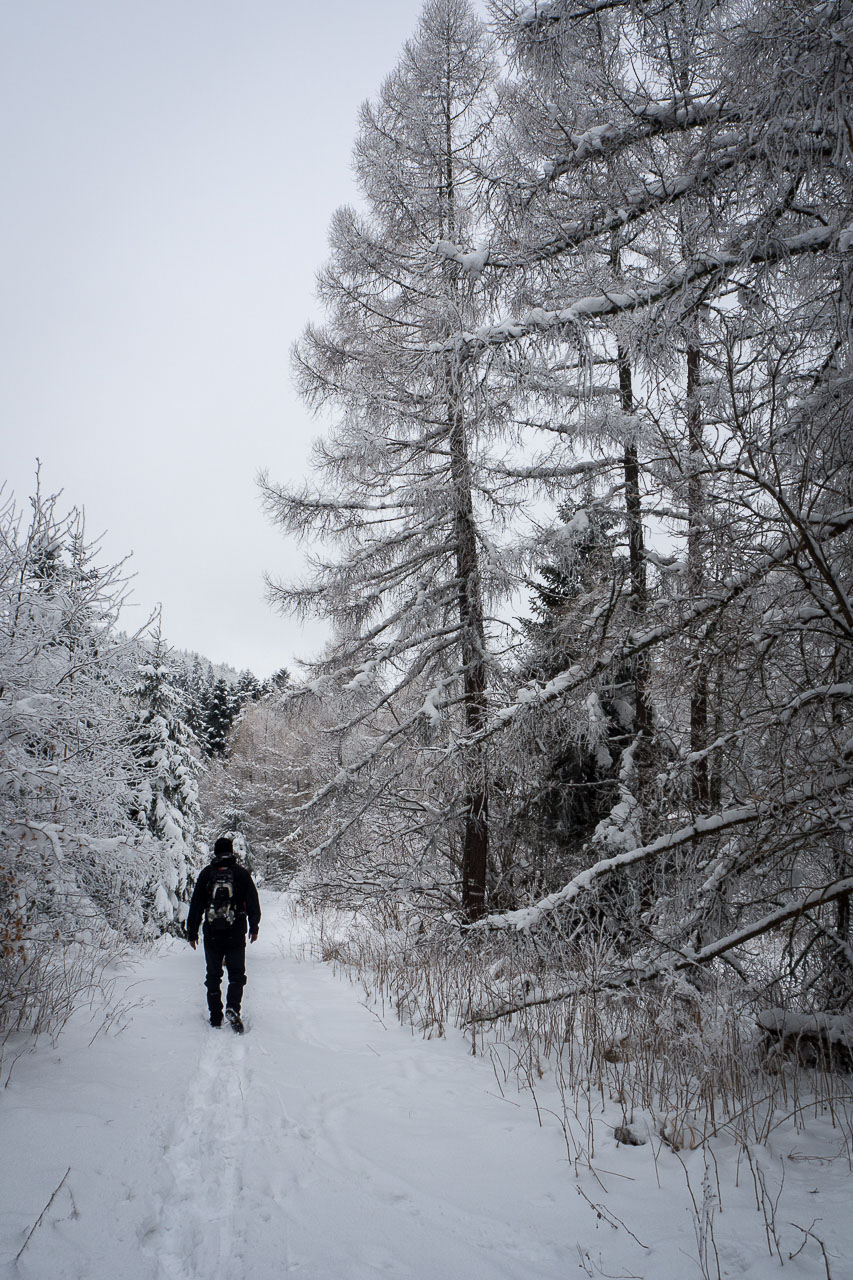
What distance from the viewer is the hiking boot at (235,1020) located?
16.9 ft

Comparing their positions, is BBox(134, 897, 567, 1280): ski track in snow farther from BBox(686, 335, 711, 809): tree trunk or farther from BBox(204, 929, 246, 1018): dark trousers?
BBox(686, 335, 711, 809): tree trunk

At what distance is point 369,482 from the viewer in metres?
9.26

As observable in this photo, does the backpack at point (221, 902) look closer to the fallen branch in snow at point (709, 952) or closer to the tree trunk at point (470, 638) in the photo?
the fallen branch in snow at point (709, 952)

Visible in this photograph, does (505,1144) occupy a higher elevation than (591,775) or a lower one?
lower

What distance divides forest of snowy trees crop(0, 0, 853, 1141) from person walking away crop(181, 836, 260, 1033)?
75 centimetres

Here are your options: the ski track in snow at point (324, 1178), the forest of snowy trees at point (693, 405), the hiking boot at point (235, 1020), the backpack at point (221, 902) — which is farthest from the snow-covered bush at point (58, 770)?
the forest of snowy trees at point (693, 405)

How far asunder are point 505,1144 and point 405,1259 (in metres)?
0.98

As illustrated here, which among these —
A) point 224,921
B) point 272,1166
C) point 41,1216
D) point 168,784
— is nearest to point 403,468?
point 224,921

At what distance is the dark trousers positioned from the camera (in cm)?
539

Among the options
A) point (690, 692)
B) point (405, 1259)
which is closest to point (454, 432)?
point (690, 692)

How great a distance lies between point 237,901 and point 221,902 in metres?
0.16

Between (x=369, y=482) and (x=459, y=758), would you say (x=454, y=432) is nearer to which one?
(x=369, y=482)

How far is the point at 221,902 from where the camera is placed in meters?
5.93

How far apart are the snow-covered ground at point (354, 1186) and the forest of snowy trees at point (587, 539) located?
0.86 metres
